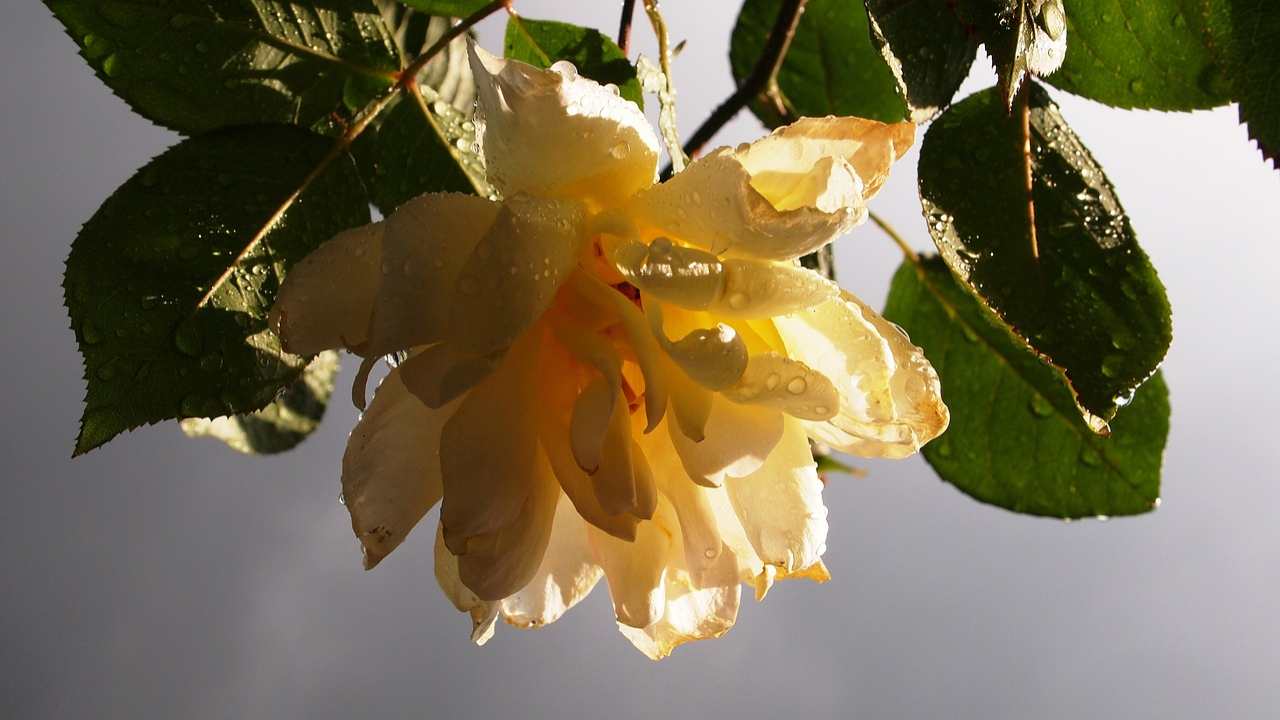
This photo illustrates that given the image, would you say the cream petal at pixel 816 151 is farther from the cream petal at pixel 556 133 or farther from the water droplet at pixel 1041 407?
the water droplet at pixel 1041 407

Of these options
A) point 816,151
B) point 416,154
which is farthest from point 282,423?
point 816,151

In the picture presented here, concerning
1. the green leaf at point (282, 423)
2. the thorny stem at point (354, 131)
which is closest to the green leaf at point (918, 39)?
the thorny stem at point (354, 131)

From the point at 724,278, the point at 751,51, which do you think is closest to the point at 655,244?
the point at 724,278

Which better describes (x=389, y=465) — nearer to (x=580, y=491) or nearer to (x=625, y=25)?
(x=580, y=491)

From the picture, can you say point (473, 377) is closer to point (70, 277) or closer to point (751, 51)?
point (70, 277)

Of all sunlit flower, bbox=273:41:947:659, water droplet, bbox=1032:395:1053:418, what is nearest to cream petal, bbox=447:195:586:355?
sunlit flower, bbox=273:41:947:659
